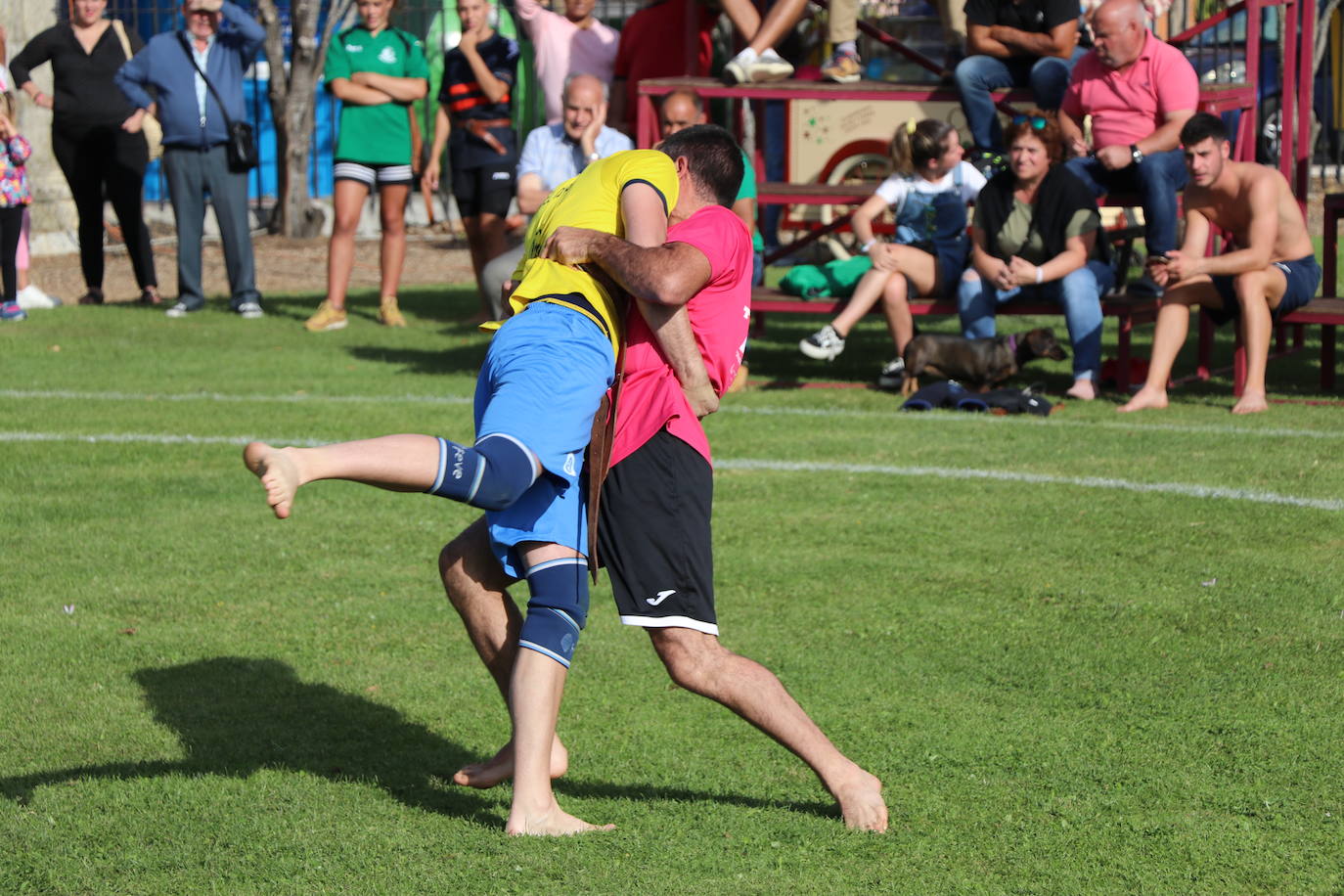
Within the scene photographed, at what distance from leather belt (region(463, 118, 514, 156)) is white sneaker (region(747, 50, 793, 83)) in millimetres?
2509

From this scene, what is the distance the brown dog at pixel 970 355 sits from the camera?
10.0 meters

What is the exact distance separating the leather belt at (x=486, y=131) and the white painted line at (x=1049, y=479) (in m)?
5.36

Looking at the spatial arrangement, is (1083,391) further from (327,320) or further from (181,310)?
(181,310)

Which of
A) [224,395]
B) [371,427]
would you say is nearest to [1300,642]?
[371,427]

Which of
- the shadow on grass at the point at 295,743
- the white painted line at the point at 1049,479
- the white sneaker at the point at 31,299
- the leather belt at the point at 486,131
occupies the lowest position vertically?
the shadow on grass at the point at 295,743

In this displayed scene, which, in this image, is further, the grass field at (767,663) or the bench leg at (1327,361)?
the bench leg at (1327,361)

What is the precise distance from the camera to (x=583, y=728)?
4789 mm

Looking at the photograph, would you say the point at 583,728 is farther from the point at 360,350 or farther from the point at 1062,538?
the point at 360,350

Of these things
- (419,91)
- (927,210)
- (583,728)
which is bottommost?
(583,728)

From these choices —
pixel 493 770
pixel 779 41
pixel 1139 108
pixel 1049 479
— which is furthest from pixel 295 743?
pixel 779 41

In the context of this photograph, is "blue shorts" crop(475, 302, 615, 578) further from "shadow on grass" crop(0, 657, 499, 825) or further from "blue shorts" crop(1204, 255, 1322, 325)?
"blue shorts" crop(1204, 255, 1322, 325)

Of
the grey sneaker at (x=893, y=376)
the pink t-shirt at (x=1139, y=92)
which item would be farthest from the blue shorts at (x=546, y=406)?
the pink t-shirt at (x=1139, y=92)

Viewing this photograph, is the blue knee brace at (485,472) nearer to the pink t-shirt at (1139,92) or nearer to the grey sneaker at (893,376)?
the grey sneaker at (893,376)

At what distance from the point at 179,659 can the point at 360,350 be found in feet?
22.8
